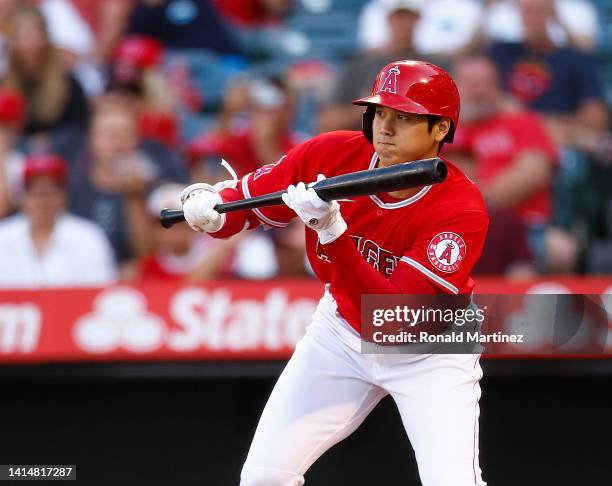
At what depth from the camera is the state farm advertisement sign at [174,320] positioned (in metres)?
4.71

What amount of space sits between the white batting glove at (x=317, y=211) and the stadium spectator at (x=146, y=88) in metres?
3.09

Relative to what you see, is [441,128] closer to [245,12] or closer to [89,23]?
[245,12]

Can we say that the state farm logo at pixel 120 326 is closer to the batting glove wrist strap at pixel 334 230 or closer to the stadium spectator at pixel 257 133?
the stadium spectator at pixel 257 133

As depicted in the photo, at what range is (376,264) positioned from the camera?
3307 mm

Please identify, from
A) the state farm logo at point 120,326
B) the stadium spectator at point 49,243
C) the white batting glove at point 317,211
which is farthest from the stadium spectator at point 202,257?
the white batting glove at point 317,211

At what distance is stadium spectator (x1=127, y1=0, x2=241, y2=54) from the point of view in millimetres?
6523

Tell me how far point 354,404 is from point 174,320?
155 centimetres

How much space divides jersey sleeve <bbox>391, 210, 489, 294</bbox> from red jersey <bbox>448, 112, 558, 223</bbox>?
97.0 inches

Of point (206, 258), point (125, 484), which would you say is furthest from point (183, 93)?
point (125, 484)

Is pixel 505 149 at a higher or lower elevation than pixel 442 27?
lower

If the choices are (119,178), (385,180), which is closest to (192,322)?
(119,178)

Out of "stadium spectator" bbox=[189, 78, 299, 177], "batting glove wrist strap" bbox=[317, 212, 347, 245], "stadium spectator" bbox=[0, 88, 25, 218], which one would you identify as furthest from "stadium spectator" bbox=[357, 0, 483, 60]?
"batting glove wrist strap" bbox=[317, 212, 347, 245]

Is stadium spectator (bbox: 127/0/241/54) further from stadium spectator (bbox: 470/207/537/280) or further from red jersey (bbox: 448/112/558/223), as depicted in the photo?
stadium spectator (bbox: 470/207/537/280)

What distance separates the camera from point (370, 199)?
3.28 m
